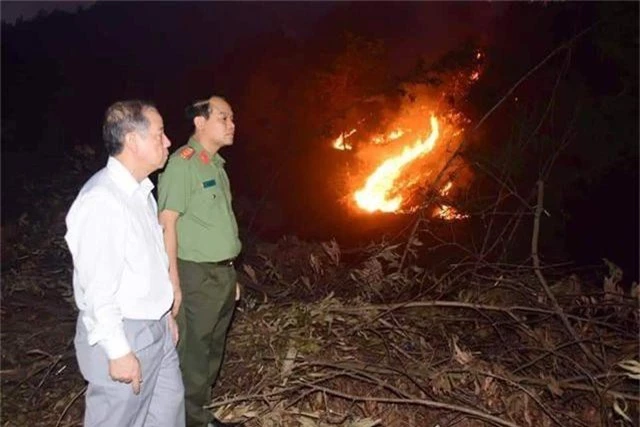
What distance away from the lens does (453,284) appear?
17.8 feet

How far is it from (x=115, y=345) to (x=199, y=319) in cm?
111

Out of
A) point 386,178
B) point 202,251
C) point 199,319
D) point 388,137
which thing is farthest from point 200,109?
point 388,137

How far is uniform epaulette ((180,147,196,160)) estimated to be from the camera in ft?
11.0

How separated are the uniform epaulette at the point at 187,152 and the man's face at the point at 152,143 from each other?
0.61m

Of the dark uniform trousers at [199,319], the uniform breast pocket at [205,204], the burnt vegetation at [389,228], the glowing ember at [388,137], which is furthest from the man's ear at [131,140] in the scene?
the glowing ember at [388,137]

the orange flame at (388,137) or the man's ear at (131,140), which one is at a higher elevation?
the man's ear at (131,140)

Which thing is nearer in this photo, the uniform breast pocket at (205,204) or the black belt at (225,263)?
the uniform breast pocket at (205,204)

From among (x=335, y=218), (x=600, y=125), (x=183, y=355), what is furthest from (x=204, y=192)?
(x=600, y=125)

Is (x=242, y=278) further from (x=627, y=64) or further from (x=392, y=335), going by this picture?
(x=627, y=64)

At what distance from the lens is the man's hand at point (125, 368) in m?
2.41

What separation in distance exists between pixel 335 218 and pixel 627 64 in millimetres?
4793

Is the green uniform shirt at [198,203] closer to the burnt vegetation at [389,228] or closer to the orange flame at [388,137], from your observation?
the burnt vegetation at [389,228]

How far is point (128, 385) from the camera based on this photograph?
100.0 inches

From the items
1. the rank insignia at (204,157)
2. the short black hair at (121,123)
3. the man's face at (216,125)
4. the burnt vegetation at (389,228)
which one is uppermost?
the short black hair at (121,123)
